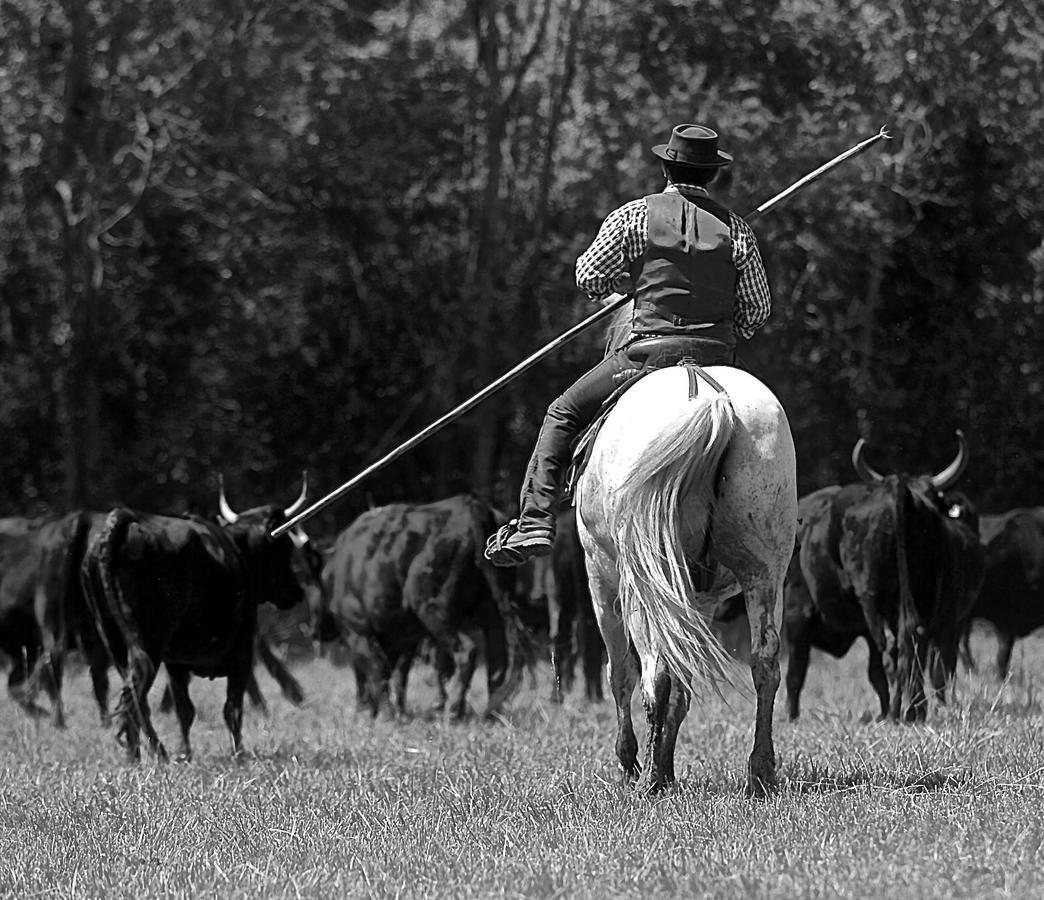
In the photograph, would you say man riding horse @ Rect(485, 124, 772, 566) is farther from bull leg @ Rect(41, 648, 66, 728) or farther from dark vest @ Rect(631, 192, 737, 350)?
bull leg @ Rect(41, 648, 66, 728)

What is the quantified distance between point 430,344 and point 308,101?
11.0 feet

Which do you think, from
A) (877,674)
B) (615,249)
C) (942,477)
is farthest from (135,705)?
(942,477)

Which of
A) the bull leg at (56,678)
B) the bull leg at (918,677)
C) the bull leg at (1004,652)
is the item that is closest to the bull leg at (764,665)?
the bull leg at (918,677)

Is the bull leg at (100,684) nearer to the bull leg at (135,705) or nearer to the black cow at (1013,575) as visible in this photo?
the bull leg at (135,705)

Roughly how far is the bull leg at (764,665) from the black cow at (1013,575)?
842 centimetres

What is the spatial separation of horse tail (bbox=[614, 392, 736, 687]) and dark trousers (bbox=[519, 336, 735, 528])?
484 millimetres

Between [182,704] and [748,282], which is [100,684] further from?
[748,282]

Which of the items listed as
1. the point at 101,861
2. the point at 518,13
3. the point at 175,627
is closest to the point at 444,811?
the point at 101,861

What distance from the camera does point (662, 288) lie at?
6961 mm

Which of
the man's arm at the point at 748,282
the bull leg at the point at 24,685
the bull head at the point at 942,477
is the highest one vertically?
the man's arm at the point at 748,282

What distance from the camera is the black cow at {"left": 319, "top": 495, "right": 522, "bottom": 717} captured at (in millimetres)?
12375

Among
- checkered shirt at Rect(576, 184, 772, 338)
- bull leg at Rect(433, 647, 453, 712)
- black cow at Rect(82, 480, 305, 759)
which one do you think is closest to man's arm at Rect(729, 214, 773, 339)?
checkered shirt at Rect(576, 184, 772, 338)

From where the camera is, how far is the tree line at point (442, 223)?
790 inches

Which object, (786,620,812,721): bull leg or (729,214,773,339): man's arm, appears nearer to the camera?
(729,214,773,339): man's arm
